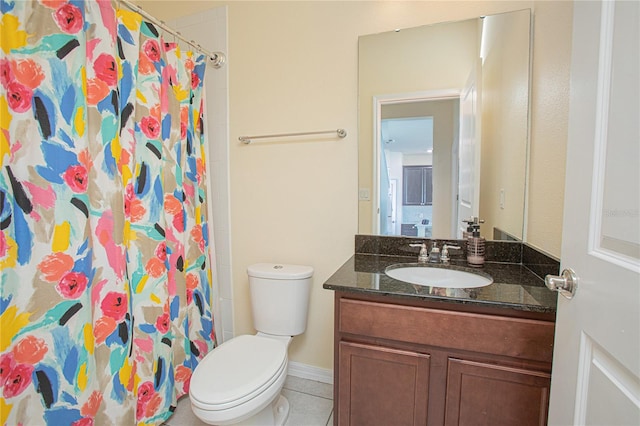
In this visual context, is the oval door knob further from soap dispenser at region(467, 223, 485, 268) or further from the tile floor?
the tile floor

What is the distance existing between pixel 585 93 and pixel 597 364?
576 mm

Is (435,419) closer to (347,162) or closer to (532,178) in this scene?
(532,178)

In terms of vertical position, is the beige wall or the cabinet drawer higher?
the beige wall

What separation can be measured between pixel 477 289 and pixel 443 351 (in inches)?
10.1

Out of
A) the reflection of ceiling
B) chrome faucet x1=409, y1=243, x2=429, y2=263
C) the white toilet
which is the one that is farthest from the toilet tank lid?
the reflection of ceiling

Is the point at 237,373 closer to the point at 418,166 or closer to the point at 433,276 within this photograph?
the point at 433,276

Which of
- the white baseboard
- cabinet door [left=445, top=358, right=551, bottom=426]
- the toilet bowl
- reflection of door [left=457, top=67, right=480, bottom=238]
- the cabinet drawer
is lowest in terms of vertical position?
the white baseboard

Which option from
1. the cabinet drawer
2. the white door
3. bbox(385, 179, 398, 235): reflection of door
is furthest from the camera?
bbox(385, 179, 398, 235): reflection of door

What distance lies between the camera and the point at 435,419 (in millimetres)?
1075

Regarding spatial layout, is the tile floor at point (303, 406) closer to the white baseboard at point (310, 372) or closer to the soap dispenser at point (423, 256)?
the white baseboard at point (310, 372)

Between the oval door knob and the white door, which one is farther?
the oval door knob

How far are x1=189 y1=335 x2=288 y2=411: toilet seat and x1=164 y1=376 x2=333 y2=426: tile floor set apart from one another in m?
0.43

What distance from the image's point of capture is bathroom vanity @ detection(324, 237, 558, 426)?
0.96m

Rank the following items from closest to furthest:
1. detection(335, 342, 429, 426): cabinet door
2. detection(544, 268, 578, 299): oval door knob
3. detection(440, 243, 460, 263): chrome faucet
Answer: detection(544, 268, 578, 299): oval door knob
detection(335, 342, 429, 426): cabinet door
detection(440, 243, 460, 263): chrome faucet
